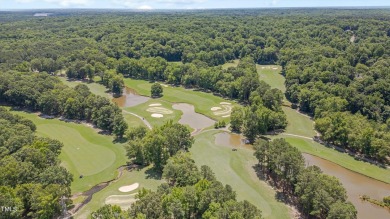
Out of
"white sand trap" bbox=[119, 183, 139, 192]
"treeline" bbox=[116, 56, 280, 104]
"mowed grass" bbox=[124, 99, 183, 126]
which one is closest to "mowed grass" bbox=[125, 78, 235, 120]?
"treeline" bbox=[116, 56, 280, 104]

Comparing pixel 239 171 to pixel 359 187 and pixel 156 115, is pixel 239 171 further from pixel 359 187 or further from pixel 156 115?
pixel 156 115

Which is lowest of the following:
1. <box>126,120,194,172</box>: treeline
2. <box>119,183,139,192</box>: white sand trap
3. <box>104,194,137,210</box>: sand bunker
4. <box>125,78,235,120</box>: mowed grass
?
<box>119,183,139,192</box>: white sand trap

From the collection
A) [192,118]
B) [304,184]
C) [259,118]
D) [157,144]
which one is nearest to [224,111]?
[192,118]

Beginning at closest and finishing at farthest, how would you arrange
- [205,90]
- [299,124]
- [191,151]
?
[191,151] → [299,124] → [205,90]

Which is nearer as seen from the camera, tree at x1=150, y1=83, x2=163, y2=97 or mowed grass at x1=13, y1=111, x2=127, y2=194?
mowed grass at x1=13, y1=111, x2=127, y2=194

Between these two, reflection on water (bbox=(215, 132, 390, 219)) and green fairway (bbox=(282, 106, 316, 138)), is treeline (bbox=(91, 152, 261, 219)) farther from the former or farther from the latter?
green fairway (bbox=(282, 106, 316, 138))

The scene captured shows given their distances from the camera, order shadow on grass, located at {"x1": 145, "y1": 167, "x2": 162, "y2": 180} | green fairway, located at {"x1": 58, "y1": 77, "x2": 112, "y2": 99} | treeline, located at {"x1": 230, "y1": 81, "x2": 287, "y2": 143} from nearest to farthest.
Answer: shadow on grass, located at {"x1": 145, "y1": 167, "x2": 162, "y2": 180} < treeline, located at {"x1": 230, "y1": 81, "x2": 287, "y2": 143} < green fairway, located at {"x1": 58, "y1": 77, "x2": 112, "y2": 99}
